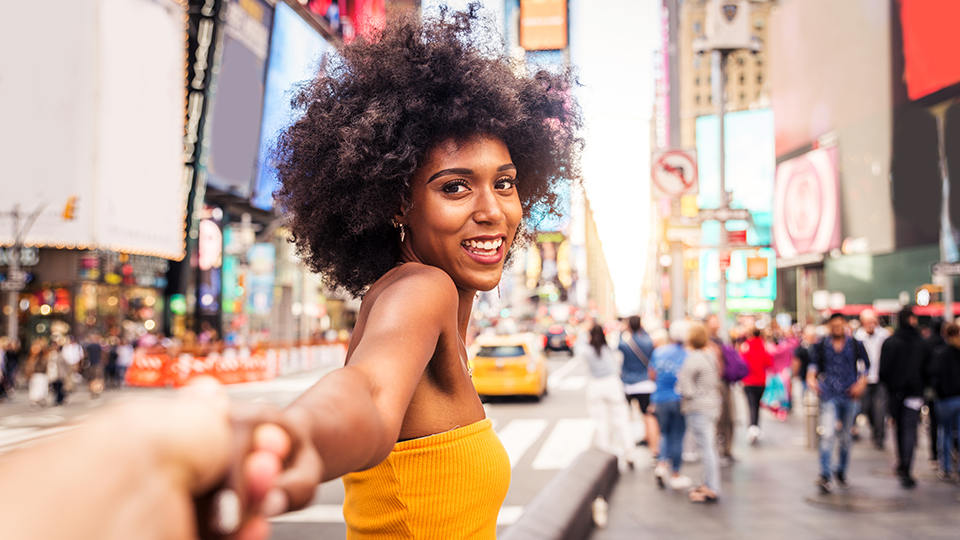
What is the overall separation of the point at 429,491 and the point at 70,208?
88.8 feet

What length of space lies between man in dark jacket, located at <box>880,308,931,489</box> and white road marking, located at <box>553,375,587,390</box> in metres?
12.6

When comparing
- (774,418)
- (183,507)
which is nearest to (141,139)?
(774,418)

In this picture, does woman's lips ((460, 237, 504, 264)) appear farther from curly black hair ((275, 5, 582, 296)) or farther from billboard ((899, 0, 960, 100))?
billboard ((899, 0, 960, 100))

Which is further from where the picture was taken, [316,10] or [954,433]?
[316,10]

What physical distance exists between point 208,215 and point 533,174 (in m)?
37.8

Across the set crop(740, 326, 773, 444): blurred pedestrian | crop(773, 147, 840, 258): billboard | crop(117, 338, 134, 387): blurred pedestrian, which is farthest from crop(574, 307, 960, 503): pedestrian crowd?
crop(773, 147, 840, 258): billboard

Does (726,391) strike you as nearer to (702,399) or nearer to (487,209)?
(702,399)

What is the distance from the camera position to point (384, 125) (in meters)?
1.87

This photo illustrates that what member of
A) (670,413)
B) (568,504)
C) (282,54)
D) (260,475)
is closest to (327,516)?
(568,504)

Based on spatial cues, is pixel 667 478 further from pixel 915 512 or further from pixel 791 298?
pixel 791 298

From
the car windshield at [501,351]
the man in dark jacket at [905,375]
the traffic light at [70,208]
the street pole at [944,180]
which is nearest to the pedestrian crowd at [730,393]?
the man in dark jacket at [905,375]

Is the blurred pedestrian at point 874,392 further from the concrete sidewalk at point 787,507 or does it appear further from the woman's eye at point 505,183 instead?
the woman's eye at point 505,183

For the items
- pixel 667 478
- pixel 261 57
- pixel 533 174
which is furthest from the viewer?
pixel 261 57

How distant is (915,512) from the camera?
24.6 feet
